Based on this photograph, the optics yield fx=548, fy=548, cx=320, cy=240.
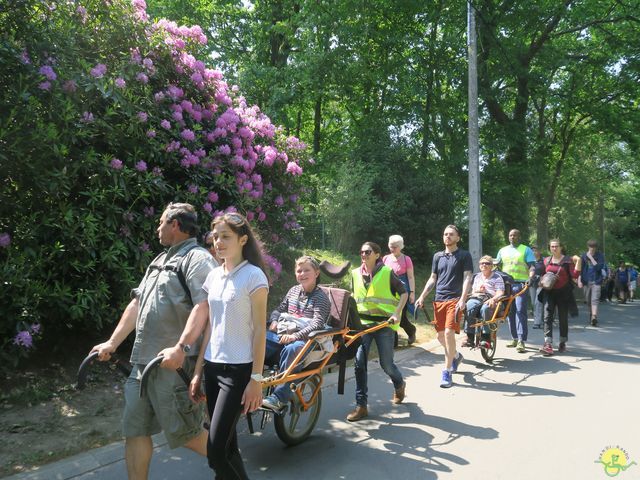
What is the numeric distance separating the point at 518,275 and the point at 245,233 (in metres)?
7.62

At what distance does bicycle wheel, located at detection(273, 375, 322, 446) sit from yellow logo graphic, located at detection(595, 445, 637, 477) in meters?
2.34

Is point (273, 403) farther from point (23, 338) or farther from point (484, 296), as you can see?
point (484, 296)

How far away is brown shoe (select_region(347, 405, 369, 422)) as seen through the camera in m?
5.40

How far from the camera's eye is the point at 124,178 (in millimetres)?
5984

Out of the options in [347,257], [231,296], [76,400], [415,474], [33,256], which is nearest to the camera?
[231,296]

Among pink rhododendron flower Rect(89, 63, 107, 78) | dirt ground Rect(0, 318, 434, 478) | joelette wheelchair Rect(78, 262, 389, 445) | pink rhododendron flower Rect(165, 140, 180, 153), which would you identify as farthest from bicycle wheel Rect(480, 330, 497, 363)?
pink rhododendron flower Rect(89, 63, 107, 78)

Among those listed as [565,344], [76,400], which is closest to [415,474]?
[76,400]

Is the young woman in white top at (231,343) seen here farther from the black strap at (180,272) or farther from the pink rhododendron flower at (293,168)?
the pink rhododendron flower at (293,168)

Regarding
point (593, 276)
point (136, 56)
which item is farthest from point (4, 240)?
point (593, 276)

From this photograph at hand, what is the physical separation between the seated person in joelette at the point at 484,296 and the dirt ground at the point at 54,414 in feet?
15.7

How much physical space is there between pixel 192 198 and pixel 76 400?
8.54 feet

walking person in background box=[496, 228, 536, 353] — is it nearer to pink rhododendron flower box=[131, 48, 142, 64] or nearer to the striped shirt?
the striped shirt

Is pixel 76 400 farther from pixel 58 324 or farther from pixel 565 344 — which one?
pixel 565 344

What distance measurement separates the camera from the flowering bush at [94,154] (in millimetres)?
5191
